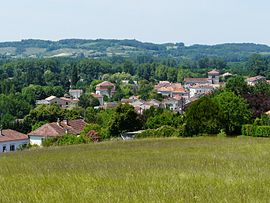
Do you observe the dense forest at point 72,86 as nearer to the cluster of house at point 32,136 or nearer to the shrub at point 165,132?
the shrub at point 165,132

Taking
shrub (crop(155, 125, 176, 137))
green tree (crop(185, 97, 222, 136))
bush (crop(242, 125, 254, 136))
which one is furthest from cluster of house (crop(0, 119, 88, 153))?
bush (crop(242, 125, 254, 136))

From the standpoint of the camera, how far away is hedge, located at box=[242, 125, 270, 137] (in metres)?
36.0

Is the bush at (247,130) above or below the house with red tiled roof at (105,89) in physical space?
above

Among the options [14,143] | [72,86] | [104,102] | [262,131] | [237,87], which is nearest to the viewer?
[262,131]

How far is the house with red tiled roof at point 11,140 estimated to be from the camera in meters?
52.6

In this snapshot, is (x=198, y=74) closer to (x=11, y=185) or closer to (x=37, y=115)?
(x=37, y=115)

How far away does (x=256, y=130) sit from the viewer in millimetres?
36500

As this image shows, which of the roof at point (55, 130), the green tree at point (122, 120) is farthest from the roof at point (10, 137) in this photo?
the green tree at point (122, 120)

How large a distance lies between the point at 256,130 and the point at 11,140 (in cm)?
2690

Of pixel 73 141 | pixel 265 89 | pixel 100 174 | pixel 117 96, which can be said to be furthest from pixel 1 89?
pixel 100 174

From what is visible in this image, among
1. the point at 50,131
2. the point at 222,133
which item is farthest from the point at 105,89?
the point at 222,133

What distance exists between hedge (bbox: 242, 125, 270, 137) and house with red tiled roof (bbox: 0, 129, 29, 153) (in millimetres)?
25163

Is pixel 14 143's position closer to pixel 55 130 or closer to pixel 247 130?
pixel 55 130

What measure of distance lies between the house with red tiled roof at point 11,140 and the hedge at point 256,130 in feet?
82.6
